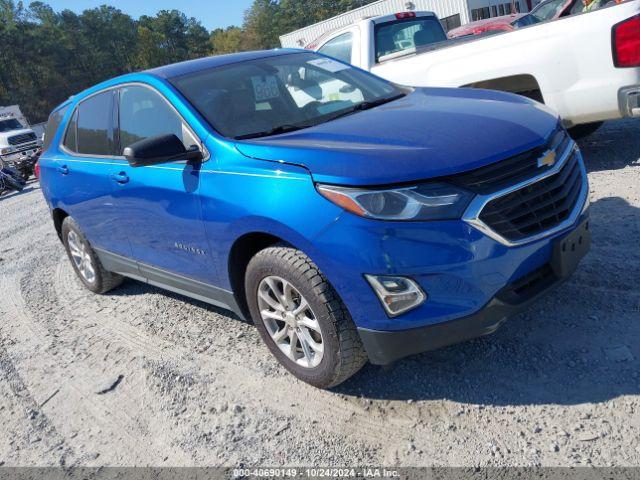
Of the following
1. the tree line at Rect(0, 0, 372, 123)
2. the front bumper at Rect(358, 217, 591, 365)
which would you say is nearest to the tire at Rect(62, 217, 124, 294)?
the front bumper at Rect(358, 217, 591, 365)

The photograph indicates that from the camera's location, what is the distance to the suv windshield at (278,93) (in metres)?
3.35

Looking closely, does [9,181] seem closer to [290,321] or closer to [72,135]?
[72,135]

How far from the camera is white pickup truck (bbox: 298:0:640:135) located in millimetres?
4574

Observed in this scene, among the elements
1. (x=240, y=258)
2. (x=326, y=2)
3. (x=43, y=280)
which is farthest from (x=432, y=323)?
(x=326, y=2)

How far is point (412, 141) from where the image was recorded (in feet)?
8.77

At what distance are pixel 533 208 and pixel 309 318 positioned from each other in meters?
1.22

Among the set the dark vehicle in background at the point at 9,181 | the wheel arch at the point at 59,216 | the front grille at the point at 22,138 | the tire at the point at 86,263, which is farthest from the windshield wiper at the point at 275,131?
the front grille at the point at 22,138

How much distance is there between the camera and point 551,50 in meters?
4.95

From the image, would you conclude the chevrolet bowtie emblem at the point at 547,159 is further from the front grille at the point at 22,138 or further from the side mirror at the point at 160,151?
the front grille at the point at 22,138

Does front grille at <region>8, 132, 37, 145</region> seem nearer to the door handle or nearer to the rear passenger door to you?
the rear passenger door

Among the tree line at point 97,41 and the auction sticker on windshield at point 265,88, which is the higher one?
the tree line at point 97,41

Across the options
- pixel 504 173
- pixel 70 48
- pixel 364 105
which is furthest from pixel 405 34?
pixel 70 48

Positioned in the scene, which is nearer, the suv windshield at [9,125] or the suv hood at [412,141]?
the suv hood at [412,141]

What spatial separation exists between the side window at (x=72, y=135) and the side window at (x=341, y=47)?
3.44 metres
